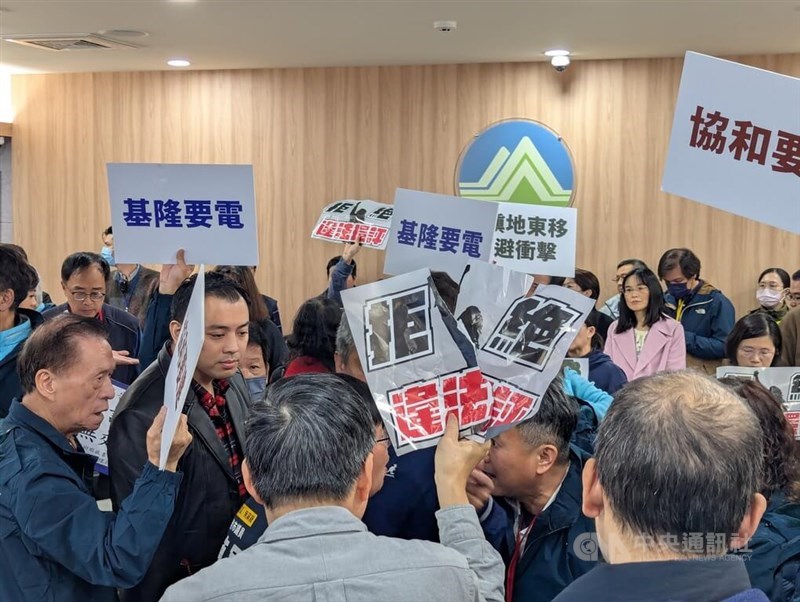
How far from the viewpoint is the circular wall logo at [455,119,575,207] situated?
776 cm

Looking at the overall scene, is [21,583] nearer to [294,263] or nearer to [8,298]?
[8,298]

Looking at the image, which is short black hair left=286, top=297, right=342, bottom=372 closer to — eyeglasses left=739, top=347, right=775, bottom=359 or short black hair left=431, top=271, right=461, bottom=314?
short black hair left=431, top=271, right=461, bottom=314

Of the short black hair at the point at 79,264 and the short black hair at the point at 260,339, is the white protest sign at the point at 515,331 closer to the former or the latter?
the short black hair at the point at 260,339

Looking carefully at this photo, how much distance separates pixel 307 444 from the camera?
60.2 inches

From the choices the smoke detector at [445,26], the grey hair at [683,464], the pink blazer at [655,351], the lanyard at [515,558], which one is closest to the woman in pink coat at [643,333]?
the pink blazer at [655,351]

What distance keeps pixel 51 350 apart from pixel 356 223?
12.6 ft

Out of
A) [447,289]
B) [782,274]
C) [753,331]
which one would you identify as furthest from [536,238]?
[782,274]

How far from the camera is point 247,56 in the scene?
7.86 metres

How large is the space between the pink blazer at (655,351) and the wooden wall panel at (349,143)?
286 cm

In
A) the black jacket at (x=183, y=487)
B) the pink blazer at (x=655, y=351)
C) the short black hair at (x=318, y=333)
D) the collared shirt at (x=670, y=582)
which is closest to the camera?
the collared shirt at (x=670, y=582)

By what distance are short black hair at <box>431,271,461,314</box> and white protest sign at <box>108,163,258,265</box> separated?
494mm

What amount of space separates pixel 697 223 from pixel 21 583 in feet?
21.7

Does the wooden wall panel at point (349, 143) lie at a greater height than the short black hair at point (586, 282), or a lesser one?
greater

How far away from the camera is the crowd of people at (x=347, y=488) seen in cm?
122
